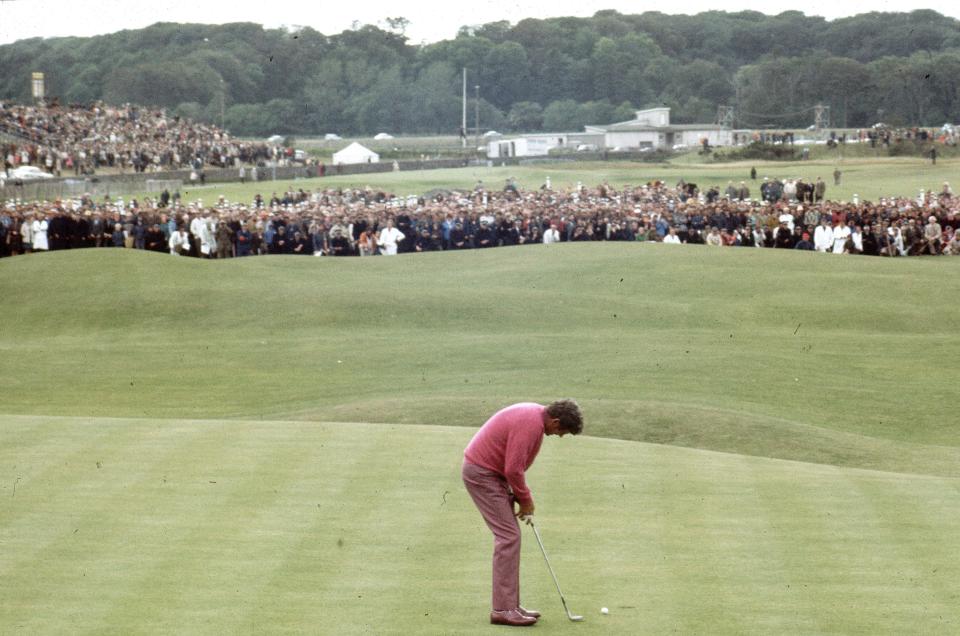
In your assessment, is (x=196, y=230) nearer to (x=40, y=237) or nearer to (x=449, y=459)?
(x=40, y=237)

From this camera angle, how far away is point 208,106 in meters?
146

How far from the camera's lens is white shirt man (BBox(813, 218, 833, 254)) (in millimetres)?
49531

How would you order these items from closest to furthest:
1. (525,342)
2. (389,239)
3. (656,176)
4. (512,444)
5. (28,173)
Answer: (512,444), (525,342), (389,239), (28,173), (656,176)

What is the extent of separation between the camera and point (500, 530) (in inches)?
428

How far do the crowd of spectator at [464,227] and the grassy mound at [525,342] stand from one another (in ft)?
7.42

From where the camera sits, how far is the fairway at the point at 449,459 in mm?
11750

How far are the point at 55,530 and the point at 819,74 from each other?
134m

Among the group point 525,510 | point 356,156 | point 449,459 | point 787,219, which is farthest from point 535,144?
point 525,510

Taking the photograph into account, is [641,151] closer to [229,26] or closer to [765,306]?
[765,306]

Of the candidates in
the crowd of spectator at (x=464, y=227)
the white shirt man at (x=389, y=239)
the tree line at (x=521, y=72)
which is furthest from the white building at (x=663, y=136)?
the white shirt man at (x=389, y=239)

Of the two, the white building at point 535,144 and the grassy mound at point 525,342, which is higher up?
the white building at point 535,144

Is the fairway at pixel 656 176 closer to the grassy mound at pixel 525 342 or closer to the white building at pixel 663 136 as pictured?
the white building at pixel 663 136

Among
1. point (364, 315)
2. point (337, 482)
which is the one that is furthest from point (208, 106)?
point (337, 482)

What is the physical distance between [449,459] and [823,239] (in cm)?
3582
